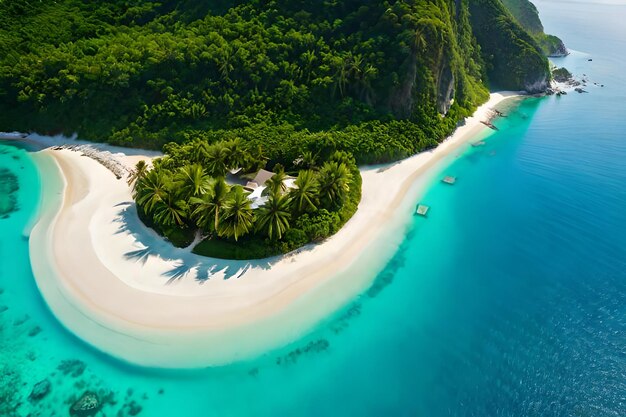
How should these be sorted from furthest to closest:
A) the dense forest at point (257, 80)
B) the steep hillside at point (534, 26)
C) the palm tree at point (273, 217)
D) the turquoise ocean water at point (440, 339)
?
the steep hillside at point (534, 26), the dense forest at point (257, 80), the palm tree at point (273, 217), the turquoise ocean water at point (440, 339)

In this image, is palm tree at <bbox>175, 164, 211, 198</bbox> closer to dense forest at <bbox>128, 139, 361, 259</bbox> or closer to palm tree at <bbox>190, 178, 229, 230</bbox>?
dense forest at <bbox>128, 139, 361, 259</bbox>

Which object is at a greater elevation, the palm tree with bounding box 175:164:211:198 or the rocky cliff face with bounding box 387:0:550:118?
the rocky cliff face with bounding box 387:0:550:118

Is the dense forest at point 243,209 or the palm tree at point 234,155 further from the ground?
the palm tree at point 234,155

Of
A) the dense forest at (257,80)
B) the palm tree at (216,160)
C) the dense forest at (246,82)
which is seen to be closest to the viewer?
the palm tree at (216,160)

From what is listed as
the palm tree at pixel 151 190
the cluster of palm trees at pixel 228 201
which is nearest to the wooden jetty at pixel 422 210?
the cluster of palm trees at pixel 228 201

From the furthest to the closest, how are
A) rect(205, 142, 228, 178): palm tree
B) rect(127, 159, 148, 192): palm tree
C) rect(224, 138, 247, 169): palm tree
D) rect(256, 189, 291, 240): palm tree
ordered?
rect(224, 138, 247, 169): palm tree < rect(205, 142, 228, 178): palm tree < rect(127, 159, 148, 192): palm tree < rect(256, 189, 291, 240): palm tree

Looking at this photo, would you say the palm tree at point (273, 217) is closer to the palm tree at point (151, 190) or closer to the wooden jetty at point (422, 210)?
the palm tree at point (151, 190)

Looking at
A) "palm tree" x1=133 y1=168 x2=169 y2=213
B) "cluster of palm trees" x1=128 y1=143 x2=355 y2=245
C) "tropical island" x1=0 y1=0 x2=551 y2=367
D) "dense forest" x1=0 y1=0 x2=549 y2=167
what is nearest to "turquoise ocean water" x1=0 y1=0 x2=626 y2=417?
"tropical island" x1=0 y1=0 x2=551 y2=367
